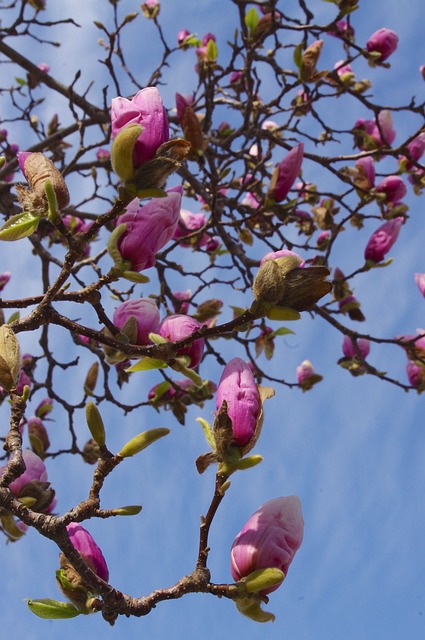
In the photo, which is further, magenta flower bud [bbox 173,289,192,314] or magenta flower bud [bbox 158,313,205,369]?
magenta flower bud [bbox 173,289,192,314]

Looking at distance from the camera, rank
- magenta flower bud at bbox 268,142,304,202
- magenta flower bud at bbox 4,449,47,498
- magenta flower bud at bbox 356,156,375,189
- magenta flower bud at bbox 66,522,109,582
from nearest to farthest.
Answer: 1. magenta flower bud at bbox 66,522,109,582
2. magenta flower bud at bbox 4,449,47,498
3. magenta flower bud at bbox 268,142,304,202
4. magenta flower bud at bbox 356,156,375,189

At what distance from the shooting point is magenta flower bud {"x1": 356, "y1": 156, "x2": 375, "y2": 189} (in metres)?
3.07

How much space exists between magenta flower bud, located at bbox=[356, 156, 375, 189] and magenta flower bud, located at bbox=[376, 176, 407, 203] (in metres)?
0.06

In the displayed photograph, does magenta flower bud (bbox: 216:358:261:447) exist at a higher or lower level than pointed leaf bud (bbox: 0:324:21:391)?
lower

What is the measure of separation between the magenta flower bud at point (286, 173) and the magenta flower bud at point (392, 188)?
2.95 ft

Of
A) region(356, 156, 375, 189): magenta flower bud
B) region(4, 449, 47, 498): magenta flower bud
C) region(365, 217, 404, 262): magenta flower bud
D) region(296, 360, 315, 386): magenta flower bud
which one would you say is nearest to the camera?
region(4, 449, 47, 498): magenta flower bud

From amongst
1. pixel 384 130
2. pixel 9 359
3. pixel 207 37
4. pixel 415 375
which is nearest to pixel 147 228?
pixel 9 359

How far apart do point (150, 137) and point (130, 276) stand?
32 centimetres

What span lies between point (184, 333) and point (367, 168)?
1.89 m

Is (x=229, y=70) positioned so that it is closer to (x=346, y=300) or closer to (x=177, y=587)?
(x=346, y=300)

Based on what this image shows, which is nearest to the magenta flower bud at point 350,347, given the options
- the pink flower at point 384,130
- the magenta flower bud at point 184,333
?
the pink flower at point 384,130

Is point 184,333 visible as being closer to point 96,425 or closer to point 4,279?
point 96,425

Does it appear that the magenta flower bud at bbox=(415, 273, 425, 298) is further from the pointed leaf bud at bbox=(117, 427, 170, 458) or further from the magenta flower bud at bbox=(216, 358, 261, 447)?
the pointed leaf bud at bbox=(117, 427, 170, 458)

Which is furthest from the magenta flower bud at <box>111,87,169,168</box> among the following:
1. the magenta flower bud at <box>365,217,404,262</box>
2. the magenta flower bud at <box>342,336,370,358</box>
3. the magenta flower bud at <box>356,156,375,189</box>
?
the magenta flower bud at <box>342,336,370,358</box>
